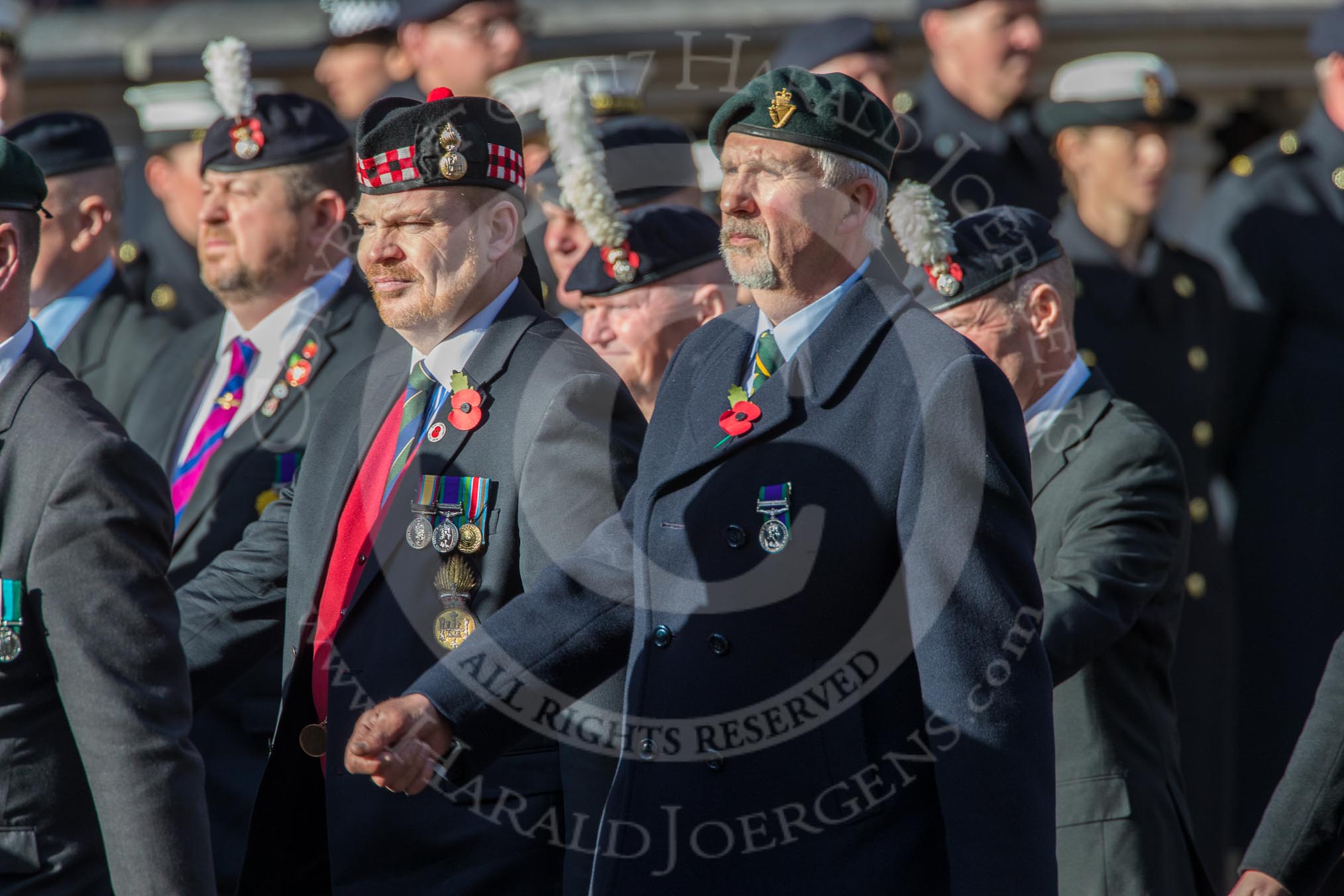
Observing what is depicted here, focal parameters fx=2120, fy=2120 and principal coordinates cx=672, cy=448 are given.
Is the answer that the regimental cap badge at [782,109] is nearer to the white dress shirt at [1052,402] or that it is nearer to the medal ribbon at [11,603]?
the white dress shirt at [1052,402]

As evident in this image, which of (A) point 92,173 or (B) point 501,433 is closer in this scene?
(B) point 501,433

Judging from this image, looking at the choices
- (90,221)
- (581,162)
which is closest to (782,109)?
(581,162)

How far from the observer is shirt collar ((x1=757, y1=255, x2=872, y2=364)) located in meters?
3.65

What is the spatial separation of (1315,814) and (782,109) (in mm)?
1657

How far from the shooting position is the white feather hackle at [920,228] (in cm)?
473

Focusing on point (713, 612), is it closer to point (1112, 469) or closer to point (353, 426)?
point (353, 426)

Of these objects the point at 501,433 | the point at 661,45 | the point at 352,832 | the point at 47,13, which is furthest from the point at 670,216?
the point at 47,13

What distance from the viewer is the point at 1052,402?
4754 millimetres

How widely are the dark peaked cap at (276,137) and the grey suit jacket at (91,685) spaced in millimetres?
1924

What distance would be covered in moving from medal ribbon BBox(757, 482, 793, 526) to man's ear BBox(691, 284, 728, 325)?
2016 millimetres

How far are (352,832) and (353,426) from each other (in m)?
0.83

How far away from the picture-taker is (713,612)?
137 inches

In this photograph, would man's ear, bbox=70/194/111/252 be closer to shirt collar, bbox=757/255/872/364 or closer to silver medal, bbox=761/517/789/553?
shirt collar, bbox=757/255/872/364

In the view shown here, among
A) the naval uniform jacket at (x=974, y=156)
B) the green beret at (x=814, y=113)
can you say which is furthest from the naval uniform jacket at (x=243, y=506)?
the green beret at (x=814, y=113)
